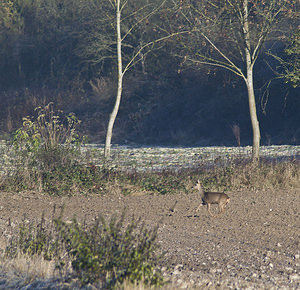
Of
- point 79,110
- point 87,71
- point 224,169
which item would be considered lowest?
point 224,169

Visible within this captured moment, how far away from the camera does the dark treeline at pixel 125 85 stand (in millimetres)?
32438

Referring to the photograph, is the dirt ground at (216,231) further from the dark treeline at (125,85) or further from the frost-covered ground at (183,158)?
the dark treeline at (125,85)

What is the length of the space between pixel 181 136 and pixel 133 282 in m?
29.9

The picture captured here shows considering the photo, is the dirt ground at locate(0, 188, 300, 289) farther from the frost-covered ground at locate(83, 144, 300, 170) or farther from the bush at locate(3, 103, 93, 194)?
the frost-covered ground at locate(83, 144, 300, 170)

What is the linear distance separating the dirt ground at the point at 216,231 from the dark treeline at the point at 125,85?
1222cm

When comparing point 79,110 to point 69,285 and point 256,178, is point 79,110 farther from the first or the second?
point 69,285

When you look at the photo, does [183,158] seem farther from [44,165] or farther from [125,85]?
[125,85]

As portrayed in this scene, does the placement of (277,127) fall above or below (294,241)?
above

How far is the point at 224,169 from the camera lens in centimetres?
1423

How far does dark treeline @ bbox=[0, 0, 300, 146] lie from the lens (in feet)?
106

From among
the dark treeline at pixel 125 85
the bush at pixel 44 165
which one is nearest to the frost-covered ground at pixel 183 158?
the bush at pixel 44 165

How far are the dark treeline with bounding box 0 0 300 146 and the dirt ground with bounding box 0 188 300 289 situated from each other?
40.1 ft

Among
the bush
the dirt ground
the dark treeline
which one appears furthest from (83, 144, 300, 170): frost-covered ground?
the dark treeline

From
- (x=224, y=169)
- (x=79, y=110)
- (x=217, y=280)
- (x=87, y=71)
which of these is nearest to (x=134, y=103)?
(x=79, y=110)
